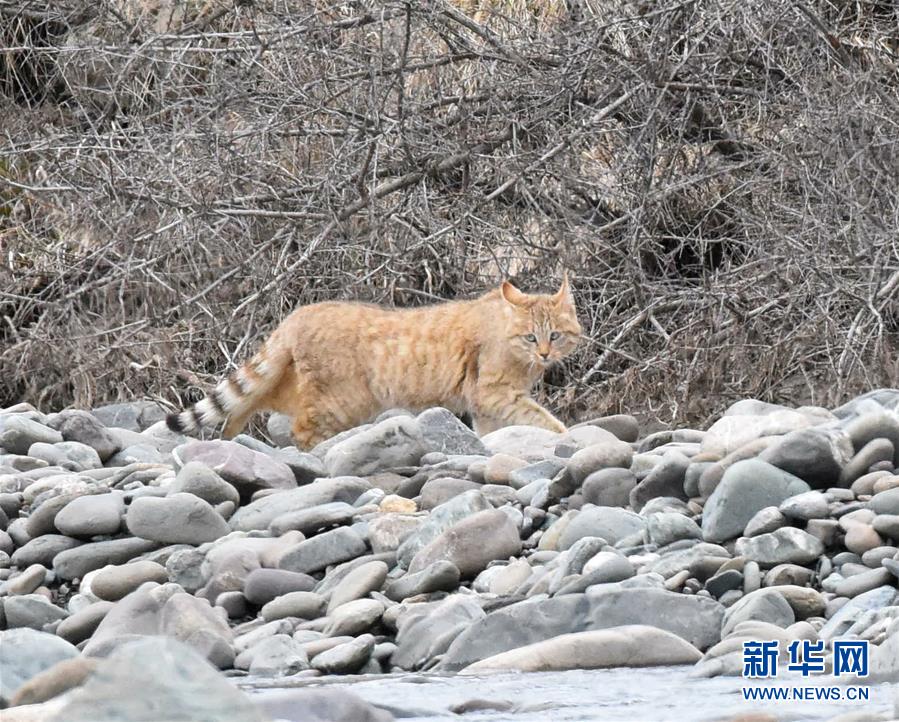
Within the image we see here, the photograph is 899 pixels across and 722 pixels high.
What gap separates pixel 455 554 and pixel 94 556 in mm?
1494

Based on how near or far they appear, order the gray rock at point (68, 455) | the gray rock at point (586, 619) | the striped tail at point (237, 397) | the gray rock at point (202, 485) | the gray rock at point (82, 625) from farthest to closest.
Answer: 1. the striped tail at point (237, 397)
2. the gray rock at point (68, 455)
3. the gray rock at point (202, 485)
4. the gray rock at point (82, 625)
5. the gray rock at point (586, 619)

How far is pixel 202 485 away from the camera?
20.5 feet

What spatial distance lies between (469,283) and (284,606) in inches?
225

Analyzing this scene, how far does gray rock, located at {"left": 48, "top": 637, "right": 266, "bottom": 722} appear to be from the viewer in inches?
102

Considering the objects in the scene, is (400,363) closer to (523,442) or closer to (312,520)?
(523,442)

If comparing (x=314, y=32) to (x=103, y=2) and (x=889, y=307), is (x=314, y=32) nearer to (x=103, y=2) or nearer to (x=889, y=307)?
(x=103, y=2)

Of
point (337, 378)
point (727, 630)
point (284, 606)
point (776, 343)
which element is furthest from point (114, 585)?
point (776, 343)

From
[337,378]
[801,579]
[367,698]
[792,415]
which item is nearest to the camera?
[367,698]

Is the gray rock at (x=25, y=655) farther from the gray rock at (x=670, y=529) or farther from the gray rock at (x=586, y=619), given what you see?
the gray rock at (x=670, y=529)

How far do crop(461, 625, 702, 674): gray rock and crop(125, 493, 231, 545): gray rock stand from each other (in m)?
1.92

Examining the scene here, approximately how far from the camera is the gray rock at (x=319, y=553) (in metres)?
5.53

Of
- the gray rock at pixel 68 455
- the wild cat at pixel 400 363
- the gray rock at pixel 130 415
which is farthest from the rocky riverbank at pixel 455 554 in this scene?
the gray rock at pixel 130 415

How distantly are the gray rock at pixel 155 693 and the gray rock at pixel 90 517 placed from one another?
11.2ft

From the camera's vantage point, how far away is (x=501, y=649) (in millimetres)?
4465
